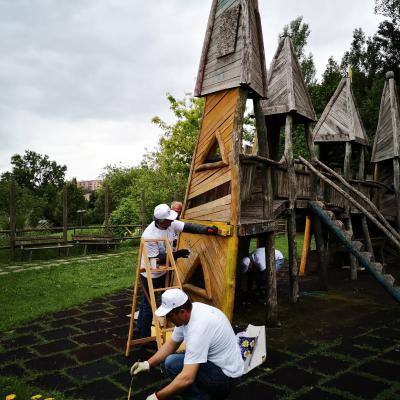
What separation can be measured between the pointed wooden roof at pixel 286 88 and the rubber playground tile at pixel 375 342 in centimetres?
496

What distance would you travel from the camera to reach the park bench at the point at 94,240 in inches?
637

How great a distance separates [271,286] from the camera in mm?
7141

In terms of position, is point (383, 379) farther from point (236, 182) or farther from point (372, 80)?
point (372, 80)

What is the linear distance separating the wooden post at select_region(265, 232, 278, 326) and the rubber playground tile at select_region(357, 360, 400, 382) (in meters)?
1.99

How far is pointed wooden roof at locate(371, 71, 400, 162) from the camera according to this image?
1347cm

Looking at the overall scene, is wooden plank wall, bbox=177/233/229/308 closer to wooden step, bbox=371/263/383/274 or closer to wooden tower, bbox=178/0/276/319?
wooden tower, bbox=178/0/276/319

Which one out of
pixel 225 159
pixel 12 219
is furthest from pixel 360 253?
pixel 12 219

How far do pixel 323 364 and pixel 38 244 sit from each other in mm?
12348

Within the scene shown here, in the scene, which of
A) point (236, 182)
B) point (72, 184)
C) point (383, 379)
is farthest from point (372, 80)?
point (72, 184)

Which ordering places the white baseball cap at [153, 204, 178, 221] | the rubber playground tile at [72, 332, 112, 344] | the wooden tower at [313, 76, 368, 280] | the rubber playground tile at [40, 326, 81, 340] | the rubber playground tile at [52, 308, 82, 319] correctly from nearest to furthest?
the white baseball cap at [153, 204, 178, 221] → the rubber playground tile at [72, 332, 112, 344] → the rubber playground tile at [40, 326, 81, 340] → the rubber playground tile at [52, 308, 82, 319] → the wooden tower at [313, 76, 368, 280]

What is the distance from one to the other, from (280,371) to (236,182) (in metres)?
2.93

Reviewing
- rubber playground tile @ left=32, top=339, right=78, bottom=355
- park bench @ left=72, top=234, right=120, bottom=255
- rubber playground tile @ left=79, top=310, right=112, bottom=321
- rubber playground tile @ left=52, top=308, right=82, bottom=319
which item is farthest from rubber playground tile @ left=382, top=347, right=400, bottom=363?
park bench @ left=72, top=234, right=120, bottom=255

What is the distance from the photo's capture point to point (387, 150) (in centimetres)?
1386

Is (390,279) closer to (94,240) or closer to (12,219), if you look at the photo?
(12,219)
